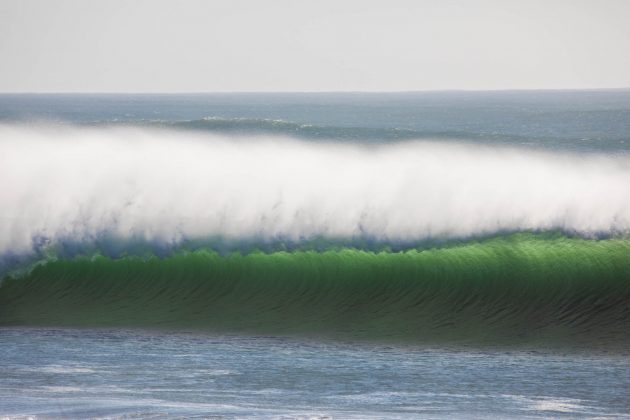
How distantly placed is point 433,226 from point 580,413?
15.0ft

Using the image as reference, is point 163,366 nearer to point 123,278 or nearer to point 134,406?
point 134,406

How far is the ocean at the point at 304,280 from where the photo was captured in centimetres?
1102

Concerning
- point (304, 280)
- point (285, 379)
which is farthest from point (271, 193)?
point (285, 379)

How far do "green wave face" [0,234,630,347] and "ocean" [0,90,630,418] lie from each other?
0.02 m

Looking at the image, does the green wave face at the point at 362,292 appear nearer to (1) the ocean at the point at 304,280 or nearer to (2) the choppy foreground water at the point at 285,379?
(1) the ocean at the point at 304,280

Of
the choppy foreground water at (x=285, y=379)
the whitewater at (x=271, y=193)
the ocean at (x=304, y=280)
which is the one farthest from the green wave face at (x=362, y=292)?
the choppy foreground water at (x=285, y=379)

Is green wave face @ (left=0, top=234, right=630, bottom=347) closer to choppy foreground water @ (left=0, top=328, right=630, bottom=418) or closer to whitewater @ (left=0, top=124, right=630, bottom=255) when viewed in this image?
whitewater @ (left=0, top=124, right=630, bottom=255)

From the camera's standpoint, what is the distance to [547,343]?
12.5 m

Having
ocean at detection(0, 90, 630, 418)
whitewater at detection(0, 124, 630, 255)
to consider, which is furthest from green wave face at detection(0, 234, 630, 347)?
whitewater at detection(0, 124, 630, 255)

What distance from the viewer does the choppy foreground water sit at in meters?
10.4

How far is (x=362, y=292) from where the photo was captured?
44.8 ft

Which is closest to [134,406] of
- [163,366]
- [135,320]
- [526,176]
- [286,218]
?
[163,366]

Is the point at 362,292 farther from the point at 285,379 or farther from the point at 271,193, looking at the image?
the point at 285,379

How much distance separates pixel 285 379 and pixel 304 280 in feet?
8.84
